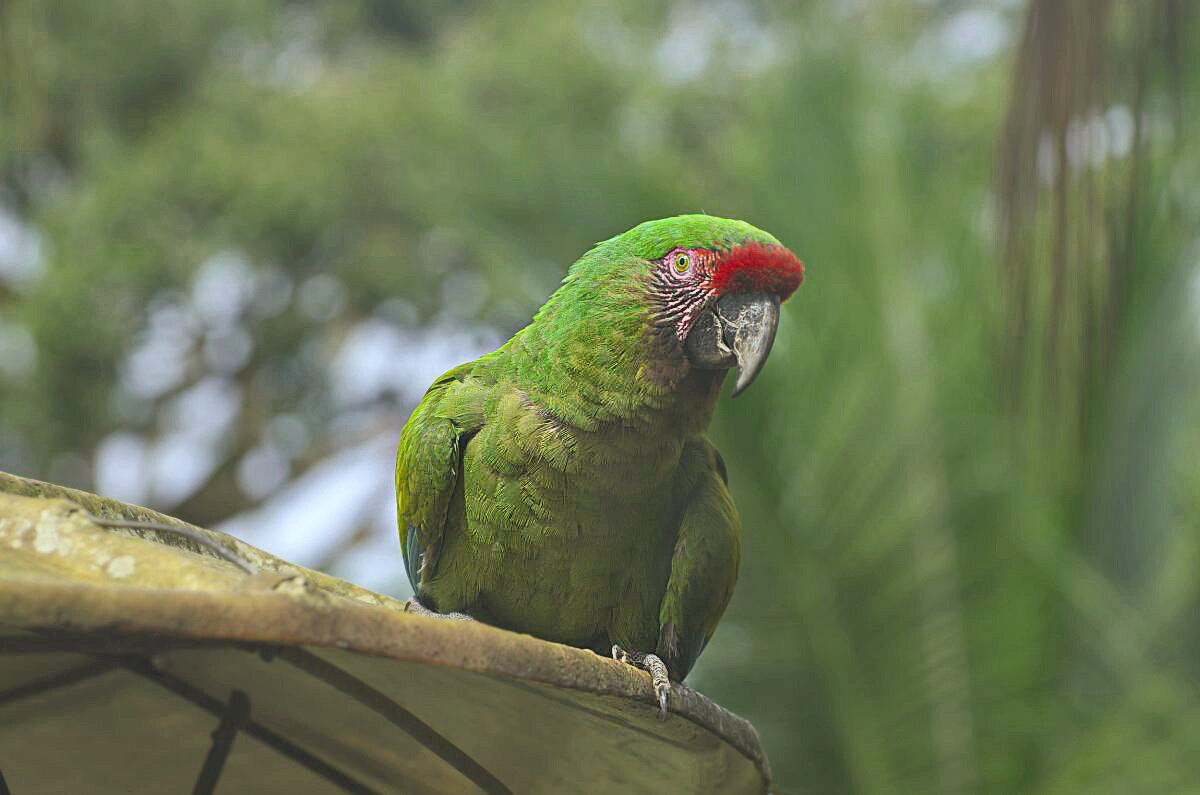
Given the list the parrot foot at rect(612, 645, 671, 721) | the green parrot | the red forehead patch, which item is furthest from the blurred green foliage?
the parrot foot at rect(612, 645, 671, 721)

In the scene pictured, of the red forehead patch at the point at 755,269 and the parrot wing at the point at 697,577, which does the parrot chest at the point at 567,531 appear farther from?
the red forehead patch at the point at 755,269

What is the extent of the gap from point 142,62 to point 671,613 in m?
8.19

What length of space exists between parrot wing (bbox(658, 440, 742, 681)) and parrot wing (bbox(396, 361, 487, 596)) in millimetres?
397

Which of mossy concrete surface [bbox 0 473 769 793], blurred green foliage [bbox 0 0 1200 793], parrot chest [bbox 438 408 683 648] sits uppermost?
blurred green foliage [bbox 0 0 1200 793]

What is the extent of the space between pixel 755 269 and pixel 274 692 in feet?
3.79

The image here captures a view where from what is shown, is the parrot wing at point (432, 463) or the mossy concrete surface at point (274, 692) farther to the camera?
the parrot wing at point (432, 463)

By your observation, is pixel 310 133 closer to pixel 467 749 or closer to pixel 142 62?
pixel 142 62

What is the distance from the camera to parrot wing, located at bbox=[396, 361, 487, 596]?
1.99 metres

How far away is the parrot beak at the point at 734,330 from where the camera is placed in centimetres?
190

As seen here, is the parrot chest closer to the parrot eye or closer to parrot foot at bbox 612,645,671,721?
parrot foot at bbox 612,645,671,721

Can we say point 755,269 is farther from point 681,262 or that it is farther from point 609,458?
point 609,458

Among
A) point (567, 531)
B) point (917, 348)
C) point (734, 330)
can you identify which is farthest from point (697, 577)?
point (917, 348)

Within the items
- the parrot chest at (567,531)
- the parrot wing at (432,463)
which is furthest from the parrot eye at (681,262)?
the parrot wing at (432,463)

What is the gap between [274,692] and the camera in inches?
39.0
